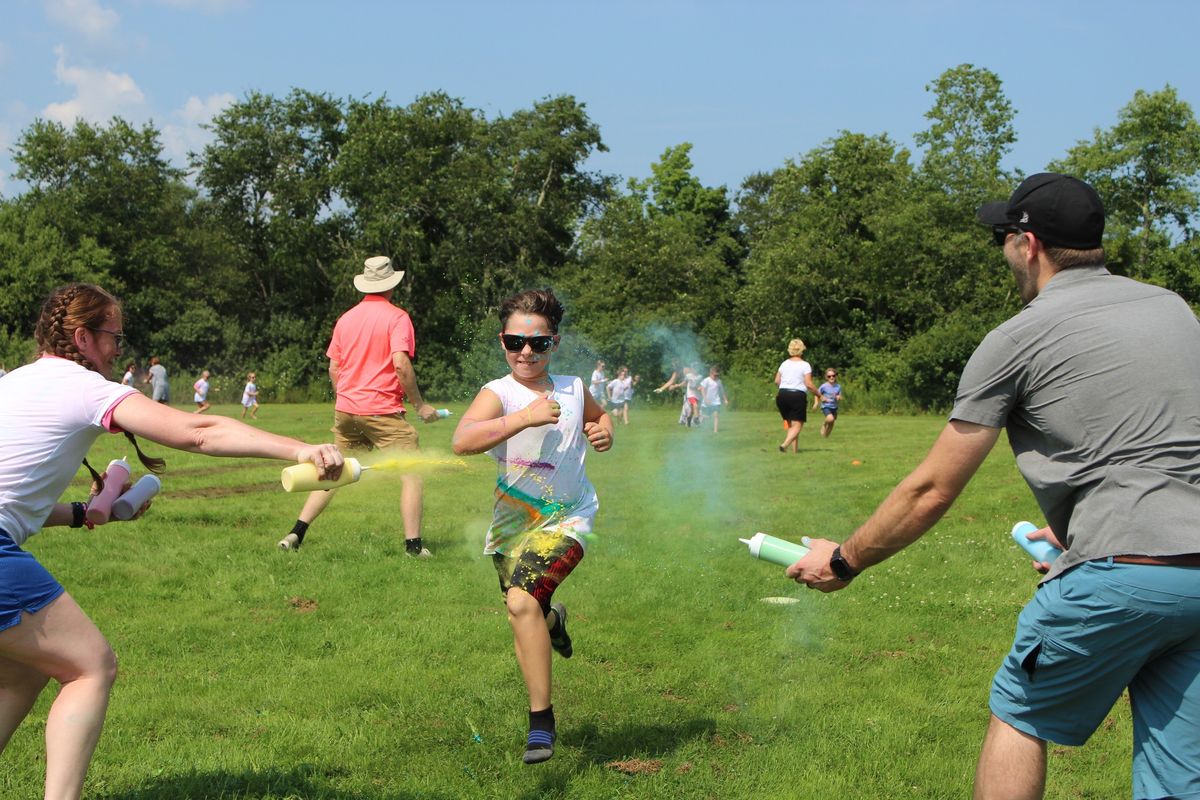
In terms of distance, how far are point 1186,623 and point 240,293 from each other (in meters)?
63.0

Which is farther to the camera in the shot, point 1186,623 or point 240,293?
point 240,293

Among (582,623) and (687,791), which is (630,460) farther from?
(687,791)

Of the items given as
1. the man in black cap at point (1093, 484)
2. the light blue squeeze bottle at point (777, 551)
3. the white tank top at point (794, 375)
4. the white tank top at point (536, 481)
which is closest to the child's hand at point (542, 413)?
the white tank top at point (536, 481)

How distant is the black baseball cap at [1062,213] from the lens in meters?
3.18

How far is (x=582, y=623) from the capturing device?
6945mm

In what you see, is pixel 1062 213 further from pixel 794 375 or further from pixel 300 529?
pixel 794 375

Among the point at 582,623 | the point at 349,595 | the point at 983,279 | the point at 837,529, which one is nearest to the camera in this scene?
the point at 582,623

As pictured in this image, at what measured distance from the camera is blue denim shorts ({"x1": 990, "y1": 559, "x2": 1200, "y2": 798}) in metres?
2.90

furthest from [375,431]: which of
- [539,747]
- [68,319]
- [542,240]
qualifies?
[542,240]

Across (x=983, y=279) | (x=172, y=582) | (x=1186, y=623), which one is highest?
(x=983, y=279)

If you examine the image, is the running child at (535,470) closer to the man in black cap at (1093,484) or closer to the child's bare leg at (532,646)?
the child's bare leg at (532,646)

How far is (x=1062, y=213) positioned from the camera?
10.5 feet

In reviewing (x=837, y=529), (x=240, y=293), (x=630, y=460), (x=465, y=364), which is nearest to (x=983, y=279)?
(x=465, y=364)

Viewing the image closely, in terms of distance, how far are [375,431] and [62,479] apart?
555cm
